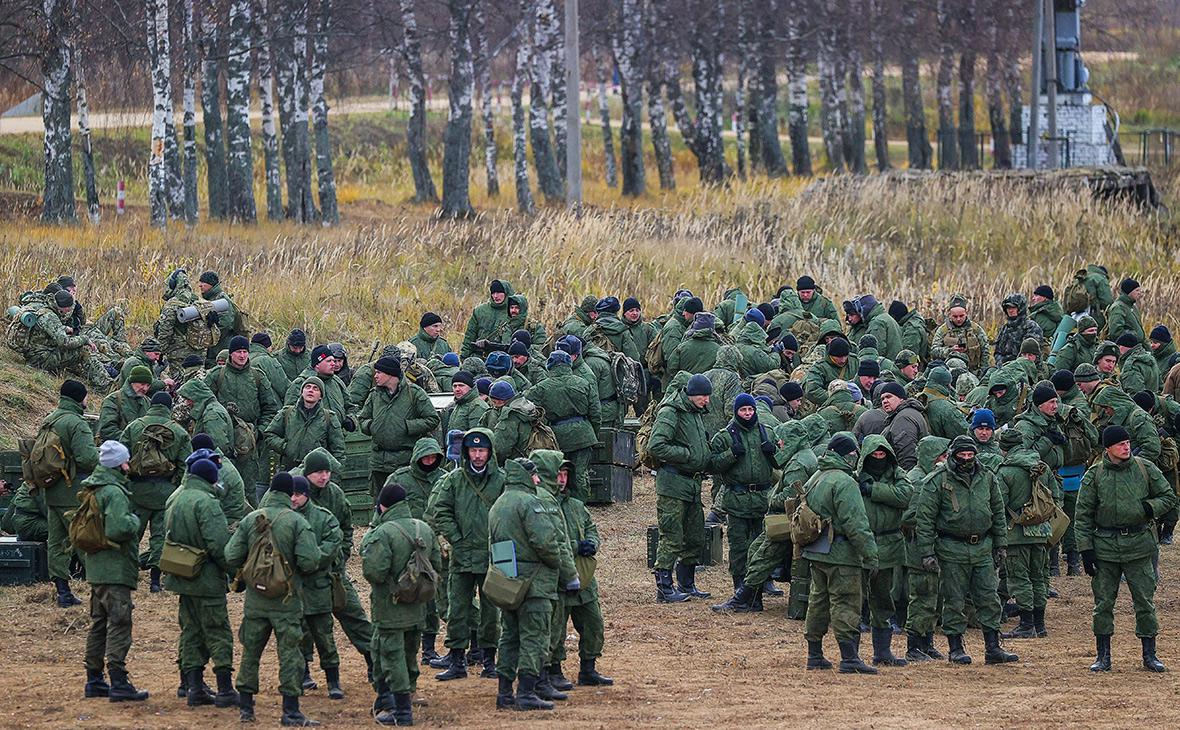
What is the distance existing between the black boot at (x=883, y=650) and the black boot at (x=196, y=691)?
17.7ft

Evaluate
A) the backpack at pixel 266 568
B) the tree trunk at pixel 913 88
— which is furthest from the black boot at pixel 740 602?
the tree trunk at pixel 913 88

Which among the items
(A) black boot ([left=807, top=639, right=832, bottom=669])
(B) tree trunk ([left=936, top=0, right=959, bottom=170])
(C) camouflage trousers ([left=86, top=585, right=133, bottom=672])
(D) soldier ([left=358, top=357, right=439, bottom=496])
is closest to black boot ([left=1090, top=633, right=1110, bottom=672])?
(A) black boot ([left=807, top=639, right=832, bottom=669])

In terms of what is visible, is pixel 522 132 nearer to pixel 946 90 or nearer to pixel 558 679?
pixel 946 90

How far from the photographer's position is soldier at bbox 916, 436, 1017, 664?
14.3 metres

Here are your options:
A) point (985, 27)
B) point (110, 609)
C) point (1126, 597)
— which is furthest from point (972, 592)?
point (985, 27)

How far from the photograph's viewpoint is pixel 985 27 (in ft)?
173

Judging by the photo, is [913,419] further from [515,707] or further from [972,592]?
[515,707]

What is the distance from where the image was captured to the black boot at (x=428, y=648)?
14.1 meters

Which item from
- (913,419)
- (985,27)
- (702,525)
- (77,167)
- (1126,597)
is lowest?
(1126,597)

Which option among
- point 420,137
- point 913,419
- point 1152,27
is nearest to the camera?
point 913,419

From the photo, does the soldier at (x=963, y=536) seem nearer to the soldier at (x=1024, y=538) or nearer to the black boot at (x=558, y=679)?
the soldier at (x=1024, y=538)

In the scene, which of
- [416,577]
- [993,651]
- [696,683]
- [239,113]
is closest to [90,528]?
[416,577]

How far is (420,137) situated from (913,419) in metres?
28.2

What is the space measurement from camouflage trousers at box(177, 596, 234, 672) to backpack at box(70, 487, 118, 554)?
0.81 m
